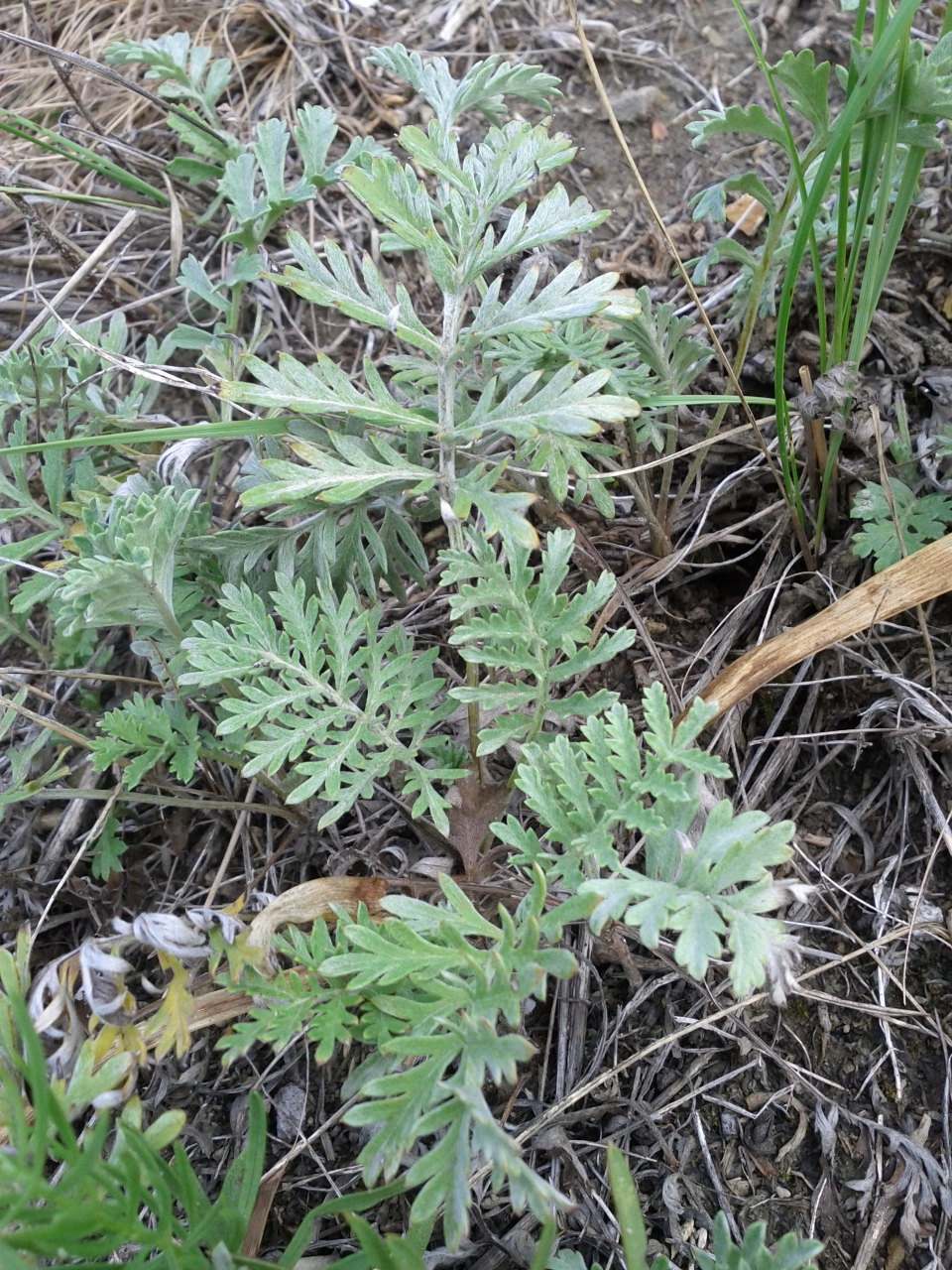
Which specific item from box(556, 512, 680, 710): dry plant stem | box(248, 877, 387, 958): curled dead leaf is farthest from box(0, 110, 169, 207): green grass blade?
box(248, 877, 387, 958): curled dead leaf

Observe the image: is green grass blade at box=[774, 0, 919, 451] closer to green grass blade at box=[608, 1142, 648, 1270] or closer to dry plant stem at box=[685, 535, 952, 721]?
dry plant stem at box=[685, 535, 952, 721]

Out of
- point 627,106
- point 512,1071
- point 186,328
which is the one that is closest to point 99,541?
point 186,328

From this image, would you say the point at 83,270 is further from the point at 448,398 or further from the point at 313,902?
the point at 313,902

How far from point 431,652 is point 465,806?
0.34 m

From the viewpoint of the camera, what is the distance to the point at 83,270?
103 inches

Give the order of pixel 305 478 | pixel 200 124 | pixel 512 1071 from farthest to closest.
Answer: pixel 200 124 < pixel 305 478 < pixel 512 1071

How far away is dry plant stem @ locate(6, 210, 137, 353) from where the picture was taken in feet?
8.27

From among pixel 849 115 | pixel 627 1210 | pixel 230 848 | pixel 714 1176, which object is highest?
pixel 849 115

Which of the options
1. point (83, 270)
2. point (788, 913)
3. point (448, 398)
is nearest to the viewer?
point (448, 398)

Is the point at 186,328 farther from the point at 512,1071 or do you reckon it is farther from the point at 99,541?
the point at 512,1071

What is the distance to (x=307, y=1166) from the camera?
1.77 meters

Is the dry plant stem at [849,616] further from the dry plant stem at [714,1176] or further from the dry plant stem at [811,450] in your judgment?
the dry plant stem at [714,1176]

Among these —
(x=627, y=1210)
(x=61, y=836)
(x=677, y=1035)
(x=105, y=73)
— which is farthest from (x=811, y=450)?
(x=105, y=73)

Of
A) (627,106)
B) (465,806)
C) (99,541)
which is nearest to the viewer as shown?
(99,541)
